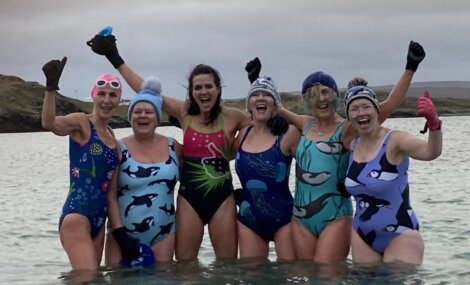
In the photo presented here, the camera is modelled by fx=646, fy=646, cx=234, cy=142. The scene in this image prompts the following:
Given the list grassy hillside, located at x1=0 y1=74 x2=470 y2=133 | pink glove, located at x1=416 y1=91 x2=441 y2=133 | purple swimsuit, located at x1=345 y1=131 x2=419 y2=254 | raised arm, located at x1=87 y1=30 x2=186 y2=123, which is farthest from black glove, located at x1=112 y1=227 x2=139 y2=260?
grassy hillside, located at x1=0 y1=74 x2=470 y2=133

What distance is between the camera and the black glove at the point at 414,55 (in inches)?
358

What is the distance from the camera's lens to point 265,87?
31.6 feet

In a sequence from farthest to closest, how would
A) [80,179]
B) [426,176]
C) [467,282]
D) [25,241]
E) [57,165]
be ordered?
[57,165]
[426,176]
[25,241]
[467,282]
[80,179]

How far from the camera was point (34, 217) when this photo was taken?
71.1 ft

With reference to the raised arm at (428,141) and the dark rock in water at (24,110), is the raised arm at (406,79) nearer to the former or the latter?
the raised arm at (428,141)

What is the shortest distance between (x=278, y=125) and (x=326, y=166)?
3.09 feet

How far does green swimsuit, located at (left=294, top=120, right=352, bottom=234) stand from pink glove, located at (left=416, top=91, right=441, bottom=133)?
162cm

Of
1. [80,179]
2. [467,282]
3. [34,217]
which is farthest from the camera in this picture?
[34,217]

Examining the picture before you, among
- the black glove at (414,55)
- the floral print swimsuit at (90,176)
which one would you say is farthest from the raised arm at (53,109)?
the black glove at (414,55)

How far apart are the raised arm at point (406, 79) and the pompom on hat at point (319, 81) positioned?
746 millimetres

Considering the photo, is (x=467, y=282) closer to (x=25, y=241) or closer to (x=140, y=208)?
(x=140, y=208)

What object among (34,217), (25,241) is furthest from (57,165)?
(25,241)

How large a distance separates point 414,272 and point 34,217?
15703 mm

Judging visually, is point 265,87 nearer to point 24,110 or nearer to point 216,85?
point 216,85
